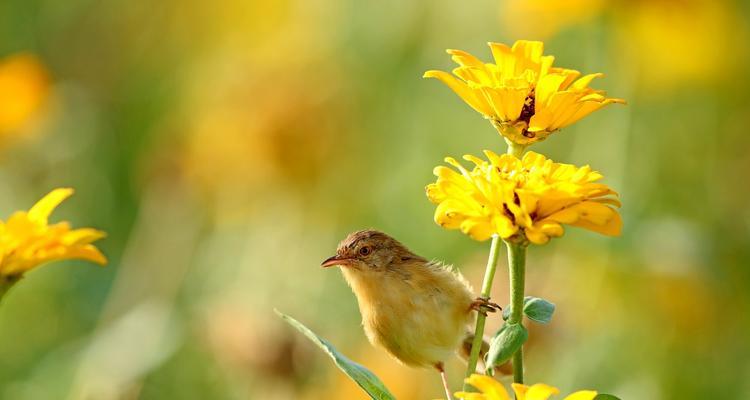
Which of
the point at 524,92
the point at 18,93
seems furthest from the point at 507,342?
the point at 18,93

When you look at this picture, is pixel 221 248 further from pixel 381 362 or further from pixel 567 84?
pixel 567 84

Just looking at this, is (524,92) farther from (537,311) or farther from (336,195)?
(336,195)

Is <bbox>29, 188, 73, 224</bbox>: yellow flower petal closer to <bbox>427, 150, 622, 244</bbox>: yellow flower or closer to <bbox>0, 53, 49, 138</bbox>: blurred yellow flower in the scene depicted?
<bbox>427, 150, 622, 244</bbox>: yellow flower

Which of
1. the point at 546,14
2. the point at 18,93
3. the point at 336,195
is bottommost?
the point at 336,195

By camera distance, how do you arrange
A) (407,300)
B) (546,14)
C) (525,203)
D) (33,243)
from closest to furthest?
(525,203)
(33,243)
(407,300)
(546,14)

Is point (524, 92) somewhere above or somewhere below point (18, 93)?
above

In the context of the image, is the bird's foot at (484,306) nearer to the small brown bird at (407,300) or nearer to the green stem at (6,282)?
the small brown bird at (407,300)

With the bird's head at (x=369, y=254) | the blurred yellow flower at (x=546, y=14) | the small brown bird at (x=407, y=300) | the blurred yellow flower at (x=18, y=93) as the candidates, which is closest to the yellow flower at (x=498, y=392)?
the small brown bird at (x=407, y=300)
